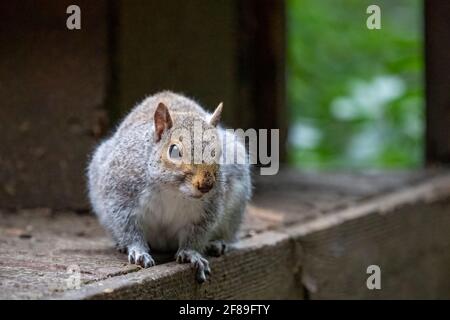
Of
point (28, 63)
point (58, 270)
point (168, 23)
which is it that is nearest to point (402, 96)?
point (168, 23)

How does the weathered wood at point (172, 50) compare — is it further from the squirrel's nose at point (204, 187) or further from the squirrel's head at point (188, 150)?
the squirrel's nose at point (204, 187)

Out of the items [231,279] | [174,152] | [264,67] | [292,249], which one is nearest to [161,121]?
[174,152]

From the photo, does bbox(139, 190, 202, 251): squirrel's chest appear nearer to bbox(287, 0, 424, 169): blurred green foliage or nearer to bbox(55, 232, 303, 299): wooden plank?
bbox(55, 232, 303, 299): wooden plank

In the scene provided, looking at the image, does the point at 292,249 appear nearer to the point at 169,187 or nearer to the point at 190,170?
the point at 169,187

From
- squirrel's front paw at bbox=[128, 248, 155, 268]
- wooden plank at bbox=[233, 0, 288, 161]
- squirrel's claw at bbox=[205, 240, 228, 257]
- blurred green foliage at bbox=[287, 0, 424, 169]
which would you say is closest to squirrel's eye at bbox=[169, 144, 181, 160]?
squirrel's front paw at bbox=[128, 248, 155, 268]

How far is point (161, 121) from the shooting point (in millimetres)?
3594

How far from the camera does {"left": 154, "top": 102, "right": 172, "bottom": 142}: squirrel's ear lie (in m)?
3.57

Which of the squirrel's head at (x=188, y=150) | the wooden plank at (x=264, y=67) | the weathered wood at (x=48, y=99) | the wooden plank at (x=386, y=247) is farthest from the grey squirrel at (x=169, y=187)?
the wooden plank at (x=264, y=67)

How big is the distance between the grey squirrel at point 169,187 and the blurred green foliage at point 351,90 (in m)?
4.30

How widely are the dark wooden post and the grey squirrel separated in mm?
3308

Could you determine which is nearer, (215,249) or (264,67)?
(215,249)

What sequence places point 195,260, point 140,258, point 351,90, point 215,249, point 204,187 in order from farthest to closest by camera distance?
1. point 351,90
2. point 215,249
3. point 195,260
4. point 140,258
5. point 204,187

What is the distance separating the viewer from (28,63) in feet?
17.0

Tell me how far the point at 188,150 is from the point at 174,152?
0.28 feet
